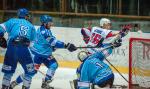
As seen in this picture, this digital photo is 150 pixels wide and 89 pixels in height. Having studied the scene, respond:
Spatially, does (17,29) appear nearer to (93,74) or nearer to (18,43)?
(18,43)

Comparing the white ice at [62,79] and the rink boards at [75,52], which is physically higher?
the rink boards at [75,52]

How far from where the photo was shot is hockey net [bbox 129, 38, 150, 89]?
797 centimetres

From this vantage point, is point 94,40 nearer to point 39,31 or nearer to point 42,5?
point 39,31

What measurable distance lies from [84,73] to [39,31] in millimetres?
2164

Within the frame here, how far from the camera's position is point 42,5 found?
38.8 feet

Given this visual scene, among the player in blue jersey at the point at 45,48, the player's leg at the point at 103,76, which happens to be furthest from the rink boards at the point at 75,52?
the player's leg at the point at 103,76

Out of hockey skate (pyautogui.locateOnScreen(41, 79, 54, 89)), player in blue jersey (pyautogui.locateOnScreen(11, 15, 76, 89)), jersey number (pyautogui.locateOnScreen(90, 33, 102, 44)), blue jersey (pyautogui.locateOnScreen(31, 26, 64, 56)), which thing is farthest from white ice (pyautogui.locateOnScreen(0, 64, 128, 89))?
jersey number (pyautogui.locateOnScreen(90, 33, 102, 44))

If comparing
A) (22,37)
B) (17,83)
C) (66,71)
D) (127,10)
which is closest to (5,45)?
(22,37)

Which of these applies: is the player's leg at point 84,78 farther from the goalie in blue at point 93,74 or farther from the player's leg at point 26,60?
the player's leg at point 26,60

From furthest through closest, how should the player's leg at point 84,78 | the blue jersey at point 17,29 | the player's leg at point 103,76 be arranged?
the blue jersey at point 17,29, the player's leg at point 103,76, the player's leg at point 84,78

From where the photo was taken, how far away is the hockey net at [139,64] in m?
7.97

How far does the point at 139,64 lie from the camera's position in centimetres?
809

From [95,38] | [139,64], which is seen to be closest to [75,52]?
[139,64]

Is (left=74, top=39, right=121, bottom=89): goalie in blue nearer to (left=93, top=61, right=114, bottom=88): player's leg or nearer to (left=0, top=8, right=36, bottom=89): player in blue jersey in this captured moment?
(left=93, top=61, right=114, bottom=88): player's leg
